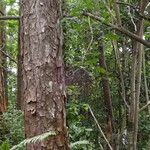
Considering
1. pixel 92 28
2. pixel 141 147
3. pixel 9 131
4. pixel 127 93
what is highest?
pixel 92 28

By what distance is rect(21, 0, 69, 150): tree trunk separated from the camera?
11.7 ft

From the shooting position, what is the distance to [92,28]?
491cm

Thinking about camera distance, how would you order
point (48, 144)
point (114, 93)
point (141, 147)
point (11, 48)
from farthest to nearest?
point (11, 48)
point (114, 93)
point (141, 147)
point (48, 144)

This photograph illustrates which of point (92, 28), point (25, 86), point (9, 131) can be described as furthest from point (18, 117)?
point (25, 86)

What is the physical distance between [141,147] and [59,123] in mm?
5838

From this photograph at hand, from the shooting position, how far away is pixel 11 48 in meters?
13.5

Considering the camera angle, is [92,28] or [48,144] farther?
[92,28]

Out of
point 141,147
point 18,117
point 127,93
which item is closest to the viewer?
point 18,117

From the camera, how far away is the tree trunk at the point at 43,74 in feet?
11.7

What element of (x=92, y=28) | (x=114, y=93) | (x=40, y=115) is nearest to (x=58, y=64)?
(x=40, y=115)

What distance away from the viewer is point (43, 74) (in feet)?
11.9

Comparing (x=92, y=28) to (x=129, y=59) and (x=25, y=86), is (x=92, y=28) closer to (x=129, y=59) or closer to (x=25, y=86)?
(x=25, y=86)

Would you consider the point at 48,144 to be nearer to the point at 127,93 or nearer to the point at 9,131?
the point at 9,131

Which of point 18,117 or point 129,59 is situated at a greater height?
point 129,59
